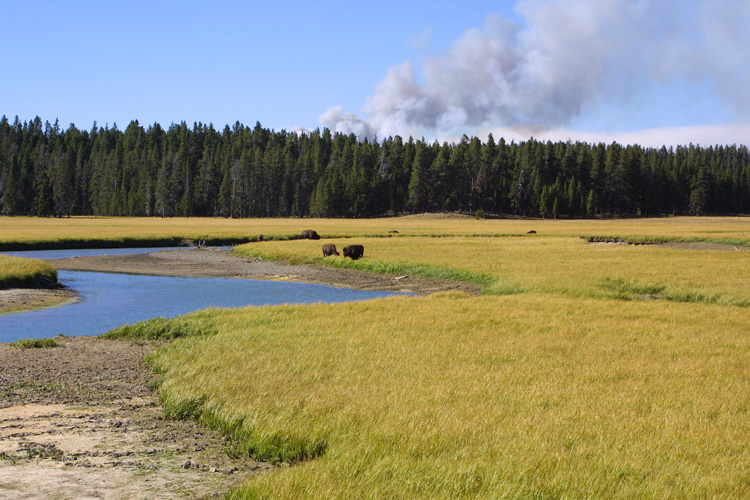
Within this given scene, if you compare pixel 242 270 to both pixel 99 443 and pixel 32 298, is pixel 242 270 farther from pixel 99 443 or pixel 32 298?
pixel 99 443

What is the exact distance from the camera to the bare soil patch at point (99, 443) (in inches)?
303

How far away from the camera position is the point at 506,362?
14.4 metres

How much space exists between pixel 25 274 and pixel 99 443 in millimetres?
26942

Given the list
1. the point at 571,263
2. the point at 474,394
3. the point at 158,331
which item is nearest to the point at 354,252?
the point at 571,263

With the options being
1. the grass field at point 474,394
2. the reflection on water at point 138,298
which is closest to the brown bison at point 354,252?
the reflection on water at point 138,298

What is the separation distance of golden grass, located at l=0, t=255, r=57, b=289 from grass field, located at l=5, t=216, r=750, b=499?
50.9 feet

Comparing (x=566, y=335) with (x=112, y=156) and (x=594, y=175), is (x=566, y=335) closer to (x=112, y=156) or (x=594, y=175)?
(x=594, y=175)

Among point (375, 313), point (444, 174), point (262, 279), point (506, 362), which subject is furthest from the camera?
point (444, 174)

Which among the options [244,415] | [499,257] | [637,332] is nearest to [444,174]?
[499,257]

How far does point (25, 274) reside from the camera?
32.5 meters

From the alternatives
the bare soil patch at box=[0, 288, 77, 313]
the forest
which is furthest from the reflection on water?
the forest

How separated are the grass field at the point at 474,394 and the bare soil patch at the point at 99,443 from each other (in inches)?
20.5

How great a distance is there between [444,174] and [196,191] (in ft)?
196

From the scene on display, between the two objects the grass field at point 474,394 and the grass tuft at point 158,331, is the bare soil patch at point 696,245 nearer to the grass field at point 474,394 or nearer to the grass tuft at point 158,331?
the grass field at point 474,394
